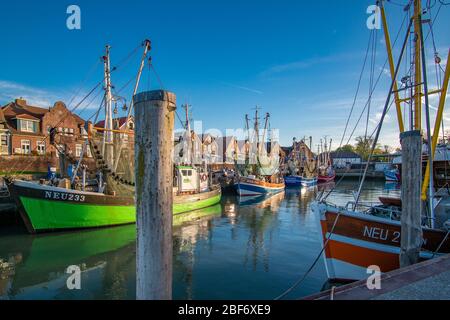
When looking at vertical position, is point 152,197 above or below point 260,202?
above

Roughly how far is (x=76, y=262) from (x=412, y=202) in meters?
11.5

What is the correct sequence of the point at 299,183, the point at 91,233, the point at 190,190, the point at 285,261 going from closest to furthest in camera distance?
the point at 285,261, the point at 91,233, the point at 190,190, the point at 299,183

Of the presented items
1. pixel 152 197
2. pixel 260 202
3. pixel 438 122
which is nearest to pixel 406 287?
pixel 152 197

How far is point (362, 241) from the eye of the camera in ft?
26.7

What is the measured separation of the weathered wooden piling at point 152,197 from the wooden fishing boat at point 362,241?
18.4ft

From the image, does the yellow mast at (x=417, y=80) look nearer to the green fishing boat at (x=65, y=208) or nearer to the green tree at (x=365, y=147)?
the green tree at (x=365, y=147)

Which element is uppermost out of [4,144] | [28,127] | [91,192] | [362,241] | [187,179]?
[28,127]

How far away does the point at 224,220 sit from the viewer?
2028 centimetres

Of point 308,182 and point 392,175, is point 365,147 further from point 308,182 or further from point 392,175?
point 392,175

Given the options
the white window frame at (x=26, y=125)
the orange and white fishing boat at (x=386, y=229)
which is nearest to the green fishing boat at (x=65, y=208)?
the orange and white fishing boat at (x=386, y=229)

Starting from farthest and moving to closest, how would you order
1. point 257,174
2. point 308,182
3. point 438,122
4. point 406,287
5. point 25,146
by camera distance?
point 308,182, point 257,174, point 25,146, point 438,122, point 406,287
